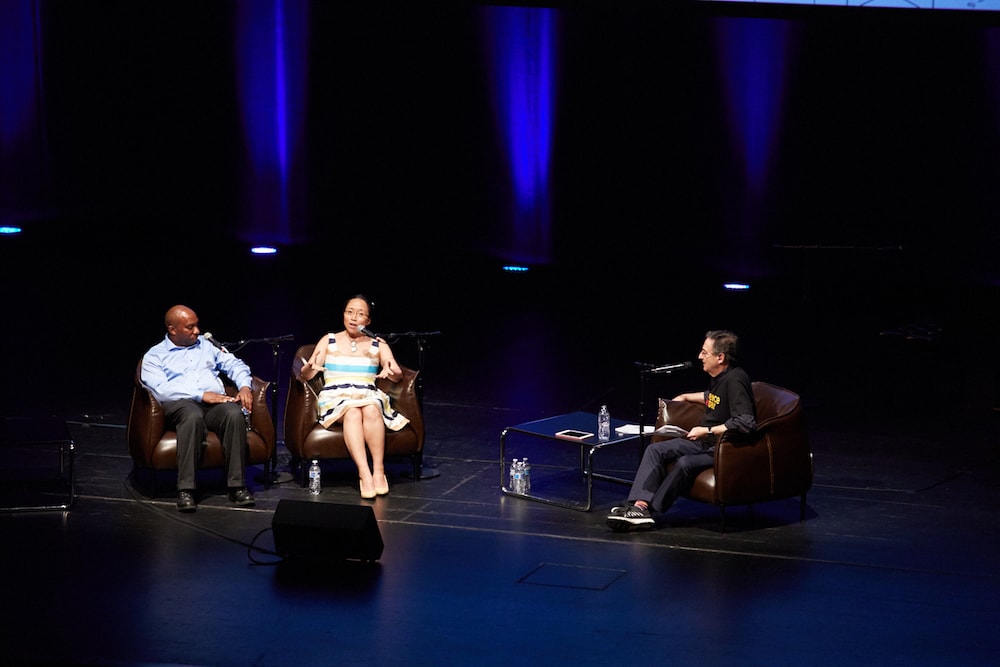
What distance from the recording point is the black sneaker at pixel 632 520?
20.9ft

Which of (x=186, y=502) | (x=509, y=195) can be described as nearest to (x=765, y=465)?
(x=186, y=502)

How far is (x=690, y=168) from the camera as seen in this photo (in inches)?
447

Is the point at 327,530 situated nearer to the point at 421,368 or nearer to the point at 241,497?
the point at 241,497

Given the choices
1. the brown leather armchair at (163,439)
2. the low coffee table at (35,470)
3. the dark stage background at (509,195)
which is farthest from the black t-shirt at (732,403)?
the dark stage background at (509,195)

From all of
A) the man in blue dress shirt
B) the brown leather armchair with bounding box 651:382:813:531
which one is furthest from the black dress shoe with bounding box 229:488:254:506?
the brown leather armchair with bounding box 651:382:813:531

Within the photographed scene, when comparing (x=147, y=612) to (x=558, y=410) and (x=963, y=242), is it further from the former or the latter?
(x=963, y=242)

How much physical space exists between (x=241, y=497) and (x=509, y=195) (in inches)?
222

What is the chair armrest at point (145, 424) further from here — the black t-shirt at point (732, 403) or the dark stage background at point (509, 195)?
the dark stage background at point (509, 195)

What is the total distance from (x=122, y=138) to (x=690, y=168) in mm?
5157

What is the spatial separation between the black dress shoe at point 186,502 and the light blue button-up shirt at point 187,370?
55 cm

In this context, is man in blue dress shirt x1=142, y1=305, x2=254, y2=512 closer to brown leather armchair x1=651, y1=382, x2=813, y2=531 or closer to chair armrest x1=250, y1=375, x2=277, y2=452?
chair armrest x1=250, y1=375, x2=277, y2=452

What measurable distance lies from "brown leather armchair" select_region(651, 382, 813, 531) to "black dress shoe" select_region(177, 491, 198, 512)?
2.60 metres

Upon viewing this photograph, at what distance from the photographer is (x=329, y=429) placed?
7.20 m

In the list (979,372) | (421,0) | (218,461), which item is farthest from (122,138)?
(979,372)
